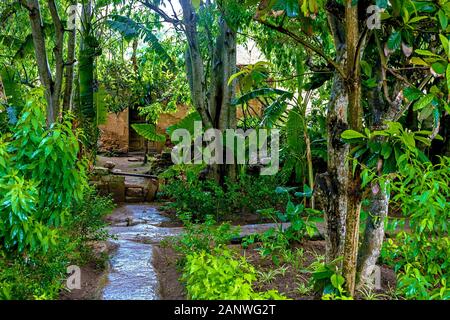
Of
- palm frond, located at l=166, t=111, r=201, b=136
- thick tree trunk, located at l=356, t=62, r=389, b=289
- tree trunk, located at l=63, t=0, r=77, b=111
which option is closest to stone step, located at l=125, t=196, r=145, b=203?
palm frond, located at l=166, t=111, r=201, b=136

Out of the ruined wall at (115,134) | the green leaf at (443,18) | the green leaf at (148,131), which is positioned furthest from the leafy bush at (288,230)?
the ruined wall at (115,134)

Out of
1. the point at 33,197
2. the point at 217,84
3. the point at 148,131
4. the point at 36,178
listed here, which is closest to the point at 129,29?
the point at 217,84

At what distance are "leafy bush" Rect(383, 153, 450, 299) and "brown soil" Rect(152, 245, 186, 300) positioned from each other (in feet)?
5.40

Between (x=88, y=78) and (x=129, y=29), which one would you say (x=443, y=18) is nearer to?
(x=129, y=29)

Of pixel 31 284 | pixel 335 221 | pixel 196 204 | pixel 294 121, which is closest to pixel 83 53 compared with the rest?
pixel 196 204

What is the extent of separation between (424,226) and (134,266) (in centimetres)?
247

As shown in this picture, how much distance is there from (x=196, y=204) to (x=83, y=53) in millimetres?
3176

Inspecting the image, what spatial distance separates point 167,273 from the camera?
4086 millimetres

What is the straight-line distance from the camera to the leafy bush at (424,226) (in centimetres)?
257

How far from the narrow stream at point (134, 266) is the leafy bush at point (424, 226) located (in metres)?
1.77

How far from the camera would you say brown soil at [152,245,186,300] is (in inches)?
141

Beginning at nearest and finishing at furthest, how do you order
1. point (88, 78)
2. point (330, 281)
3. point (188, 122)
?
point (330, 281) → point (88, 78) → point (188, 122)

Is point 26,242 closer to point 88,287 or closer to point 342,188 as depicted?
point 88,287

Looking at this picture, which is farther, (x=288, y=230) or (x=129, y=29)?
(x=129, y=29)
